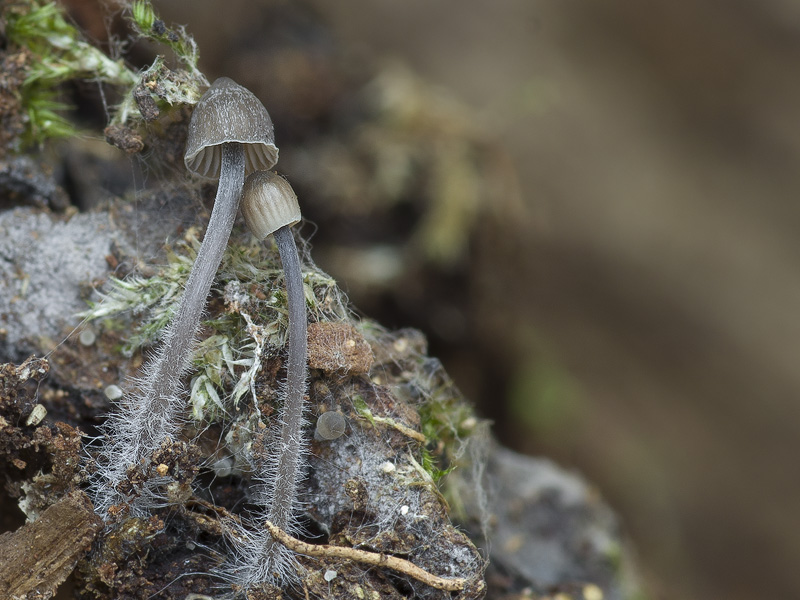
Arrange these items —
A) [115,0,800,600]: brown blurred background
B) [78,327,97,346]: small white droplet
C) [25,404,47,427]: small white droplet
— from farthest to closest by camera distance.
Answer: [115,0,800,600]: brown blurred background, [78,327,97,346]: small white droplet, [25,404,47,427]: small white droplet

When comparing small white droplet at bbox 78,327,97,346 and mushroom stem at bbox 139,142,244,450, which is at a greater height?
mushroom stem at bbox 139,142,244,450

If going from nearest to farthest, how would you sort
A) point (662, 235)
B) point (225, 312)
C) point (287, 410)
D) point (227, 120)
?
point (227, 120)
point (287, 410)
point (225, 312)
point (662, 235)

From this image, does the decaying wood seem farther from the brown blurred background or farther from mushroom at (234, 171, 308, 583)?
the brown blurred background

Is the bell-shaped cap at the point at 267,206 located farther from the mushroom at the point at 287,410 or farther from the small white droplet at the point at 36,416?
the small white droplet at the point at 36,416

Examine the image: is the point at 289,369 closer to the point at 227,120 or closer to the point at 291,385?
the point at 291,385

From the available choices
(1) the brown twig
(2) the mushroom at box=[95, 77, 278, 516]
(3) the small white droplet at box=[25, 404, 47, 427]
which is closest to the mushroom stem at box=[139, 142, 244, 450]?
(2) the mushroom at box=[95, 77, 278, 516]

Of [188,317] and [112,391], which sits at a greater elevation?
[188,317]

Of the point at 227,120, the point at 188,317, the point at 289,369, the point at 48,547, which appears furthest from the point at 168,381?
the point at 227,120
